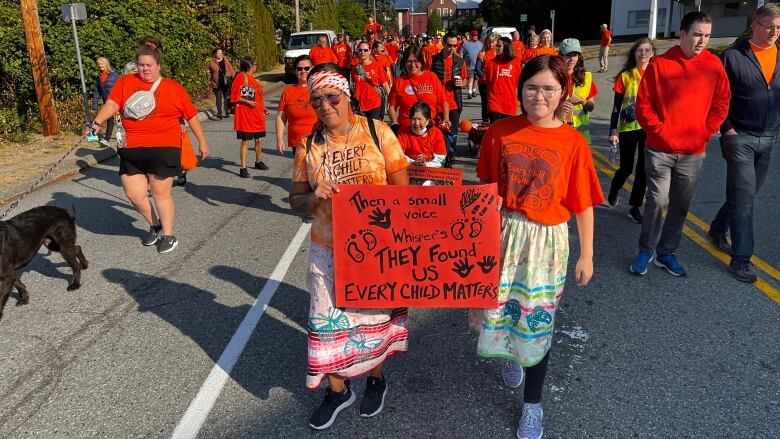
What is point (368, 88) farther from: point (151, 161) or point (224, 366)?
point (224, 366)

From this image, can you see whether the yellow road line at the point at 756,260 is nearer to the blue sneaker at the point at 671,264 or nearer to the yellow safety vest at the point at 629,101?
the blue sneaker at the point at 671,264

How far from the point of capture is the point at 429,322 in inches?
167

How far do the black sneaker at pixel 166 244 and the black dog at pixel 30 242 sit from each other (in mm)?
718

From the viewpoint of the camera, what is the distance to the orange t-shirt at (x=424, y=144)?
642 centimetres

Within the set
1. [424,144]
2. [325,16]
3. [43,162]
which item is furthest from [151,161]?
[325,16]

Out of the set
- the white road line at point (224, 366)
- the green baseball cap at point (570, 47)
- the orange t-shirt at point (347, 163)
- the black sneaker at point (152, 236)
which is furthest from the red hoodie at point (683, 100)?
the black sneaker at point (152, 236)

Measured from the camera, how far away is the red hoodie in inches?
175

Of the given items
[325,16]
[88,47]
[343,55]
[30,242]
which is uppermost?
[325,16]

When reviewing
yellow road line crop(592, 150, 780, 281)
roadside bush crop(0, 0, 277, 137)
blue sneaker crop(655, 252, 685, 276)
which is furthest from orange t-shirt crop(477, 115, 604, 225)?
roadside bush crop(0, 0, 277, 137)

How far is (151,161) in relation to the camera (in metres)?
5.67

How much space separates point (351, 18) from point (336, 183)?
212 ft

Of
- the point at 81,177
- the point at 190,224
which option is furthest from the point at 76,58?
the point at 190,224

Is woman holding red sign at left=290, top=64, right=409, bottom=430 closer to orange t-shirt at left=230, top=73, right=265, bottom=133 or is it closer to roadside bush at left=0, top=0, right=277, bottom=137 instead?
orange t-shirt at left=230, top=73, right=265, bottom=133

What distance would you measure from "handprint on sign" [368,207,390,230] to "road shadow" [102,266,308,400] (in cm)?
124
